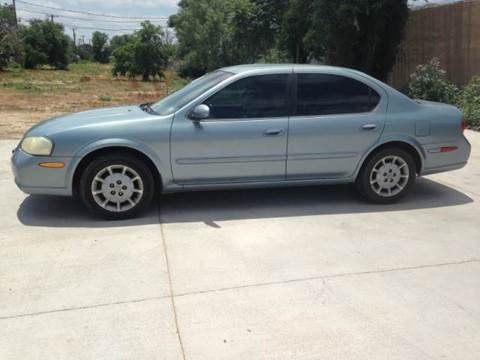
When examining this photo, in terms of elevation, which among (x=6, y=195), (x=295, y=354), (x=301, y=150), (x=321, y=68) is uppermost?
(x=321, y=68)

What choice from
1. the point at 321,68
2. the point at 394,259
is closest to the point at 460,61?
the point at 321,68

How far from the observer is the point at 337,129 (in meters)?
5.67

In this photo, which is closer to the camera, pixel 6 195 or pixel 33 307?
pixel 33 307

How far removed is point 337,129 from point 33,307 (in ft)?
11.5

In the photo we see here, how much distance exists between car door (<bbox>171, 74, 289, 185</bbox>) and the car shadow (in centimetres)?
37

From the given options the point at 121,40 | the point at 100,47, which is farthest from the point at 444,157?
the point at 100,47

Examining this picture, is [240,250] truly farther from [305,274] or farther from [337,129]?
[337,129]

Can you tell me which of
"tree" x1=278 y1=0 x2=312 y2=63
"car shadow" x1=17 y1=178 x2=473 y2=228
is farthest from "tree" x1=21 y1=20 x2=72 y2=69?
"car shadow" x1=17 y1=178 x2=473 y2=228

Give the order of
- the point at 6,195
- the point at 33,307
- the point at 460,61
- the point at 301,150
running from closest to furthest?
the point at 33,307 → the point at 301,150 → the point at 6,195 → the point at 460,61

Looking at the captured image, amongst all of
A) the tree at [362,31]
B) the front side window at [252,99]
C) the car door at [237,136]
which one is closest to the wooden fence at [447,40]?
the tree at [362,31]

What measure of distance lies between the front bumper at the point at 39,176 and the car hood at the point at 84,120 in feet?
0.88

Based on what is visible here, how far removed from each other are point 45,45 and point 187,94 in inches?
2508

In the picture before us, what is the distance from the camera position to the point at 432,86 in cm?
1281

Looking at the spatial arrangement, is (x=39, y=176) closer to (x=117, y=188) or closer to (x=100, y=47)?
(x=117, y=188)
